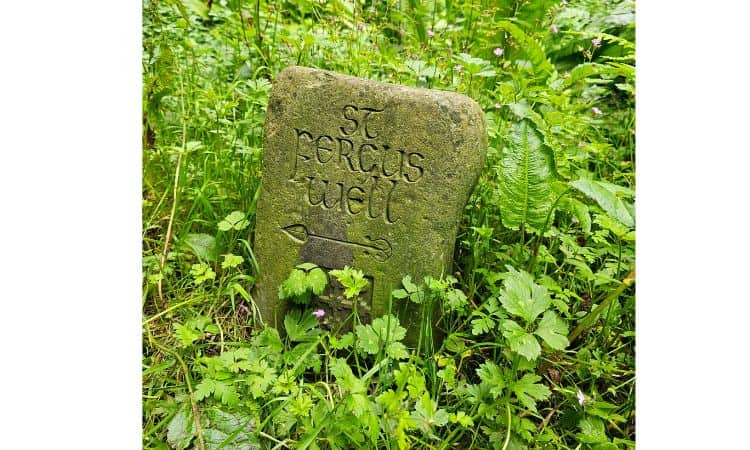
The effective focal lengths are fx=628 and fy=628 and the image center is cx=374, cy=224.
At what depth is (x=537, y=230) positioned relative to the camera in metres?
2.11

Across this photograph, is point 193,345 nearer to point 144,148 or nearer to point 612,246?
point 144,148

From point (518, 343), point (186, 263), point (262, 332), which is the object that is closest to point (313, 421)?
point (262, 332)

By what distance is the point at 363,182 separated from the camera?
2.08 m

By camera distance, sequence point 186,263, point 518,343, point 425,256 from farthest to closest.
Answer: point 186,263 < point 425,256 < point 518,343

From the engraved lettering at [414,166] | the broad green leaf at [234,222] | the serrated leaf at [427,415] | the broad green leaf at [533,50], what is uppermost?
the broad green leaf at [533,50]

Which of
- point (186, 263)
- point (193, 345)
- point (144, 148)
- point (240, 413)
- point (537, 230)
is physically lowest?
point (240, 413)

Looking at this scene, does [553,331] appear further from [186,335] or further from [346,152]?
[186,335]

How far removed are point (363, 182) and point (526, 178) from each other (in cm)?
53

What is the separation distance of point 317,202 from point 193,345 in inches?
24.6

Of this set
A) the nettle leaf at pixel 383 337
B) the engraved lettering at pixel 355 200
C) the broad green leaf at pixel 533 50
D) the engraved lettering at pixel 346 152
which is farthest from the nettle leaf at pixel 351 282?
the broad green leaf at pixel 533 50

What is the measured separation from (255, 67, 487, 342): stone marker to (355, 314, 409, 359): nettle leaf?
15cm

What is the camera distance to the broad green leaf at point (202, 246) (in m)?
2.31

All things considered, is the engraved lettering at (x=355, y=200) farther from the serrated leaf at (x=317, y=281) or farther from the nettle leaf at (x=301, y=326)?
the nettle leaf at (x=301, y=326)

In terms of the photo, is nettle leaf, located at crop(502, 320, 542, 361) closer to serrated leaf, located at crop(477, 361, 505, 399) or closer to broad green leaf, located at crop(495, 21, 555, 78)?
serrated leaf, located at crop(477, 361, 505, 399)
